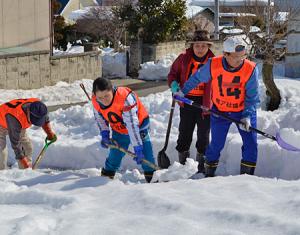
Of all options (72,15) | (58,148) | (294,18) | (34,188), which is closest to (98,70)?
(294,18)

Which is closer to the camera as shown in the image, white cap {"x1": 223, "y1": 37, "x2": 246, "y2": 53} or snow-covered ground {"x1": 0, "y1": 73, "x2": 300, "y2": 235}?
snow-covered ground {"x1": 0, "y1": 73, "x2": 300, "y2": 235}

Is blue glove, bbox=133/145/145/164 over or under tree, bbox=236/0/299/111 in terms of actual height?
under

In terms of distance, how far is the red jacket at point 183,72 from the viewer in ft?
19.1

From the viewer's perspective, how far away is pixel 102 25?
26.9 meters

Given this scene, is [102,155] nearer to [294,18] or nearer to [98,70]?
[98,70]

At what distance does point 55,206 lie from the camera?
397cm

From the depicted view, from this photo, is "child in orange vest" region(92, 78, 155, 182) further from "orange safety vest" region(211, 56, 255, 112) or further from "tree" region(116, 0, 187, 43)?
"tree" region(116, 0, 187, 43)

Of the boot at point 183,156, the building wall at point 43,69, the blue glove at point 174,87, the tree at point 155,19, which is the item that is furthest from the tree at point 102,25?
the blue glove at point 174,87

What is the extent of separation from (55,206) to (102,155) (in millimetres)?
3174

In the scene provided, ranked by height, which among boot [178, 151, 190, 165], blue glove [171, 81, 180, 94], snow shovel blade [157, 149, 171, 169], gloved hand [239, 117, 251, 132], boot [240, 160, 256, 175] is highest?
blue glove [171, 81, 180, 94]

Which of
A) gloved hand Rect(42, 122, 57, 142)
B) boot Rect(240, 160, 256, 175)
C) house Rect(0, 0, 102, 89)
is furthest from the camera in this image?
house Rect(0, 0, 102, 89)

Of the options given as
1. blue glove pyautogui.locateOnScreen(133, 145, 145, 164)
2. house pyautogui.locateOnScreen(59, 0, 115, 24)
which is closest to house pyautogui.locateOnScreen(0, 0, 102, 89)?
blue glove pyautogui.locateOnScreen(133, 145, 145, 164)

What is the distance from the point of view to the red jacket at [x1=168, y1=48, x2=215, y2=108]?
581cm

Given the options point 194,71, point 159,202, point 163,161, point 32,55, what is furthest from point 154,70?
point 159,202
